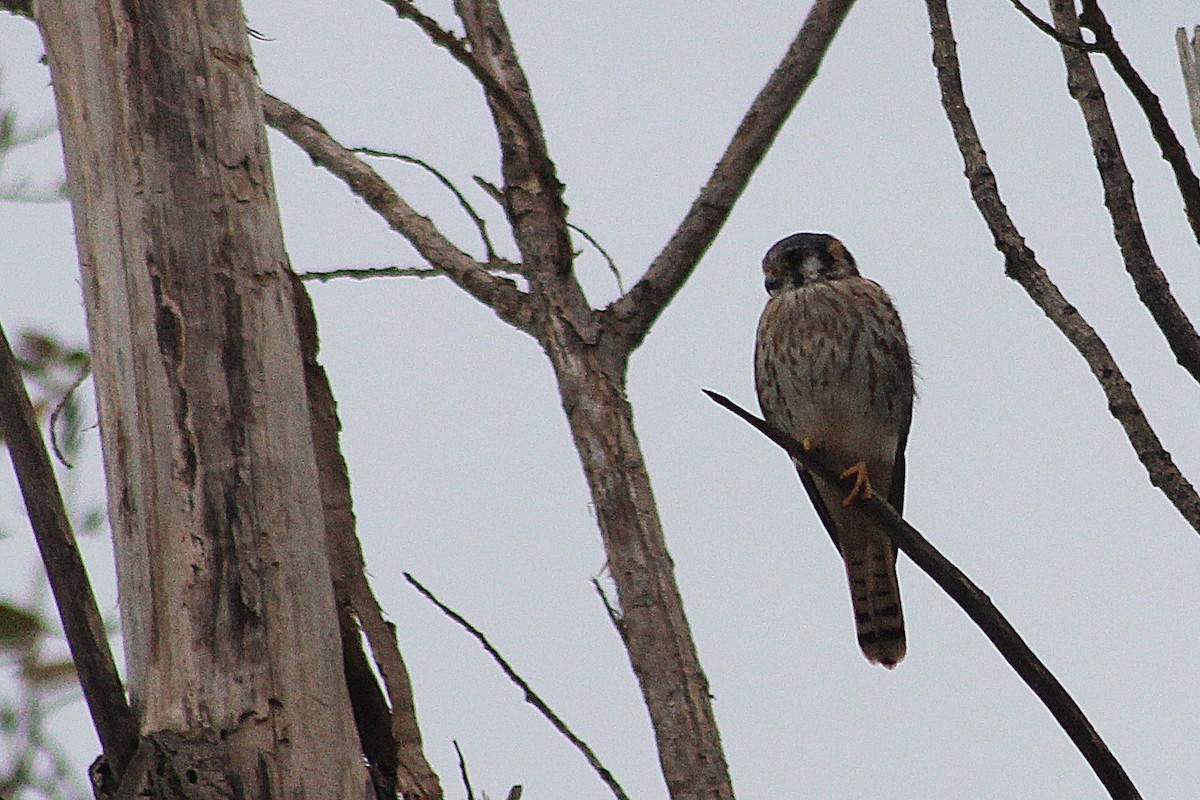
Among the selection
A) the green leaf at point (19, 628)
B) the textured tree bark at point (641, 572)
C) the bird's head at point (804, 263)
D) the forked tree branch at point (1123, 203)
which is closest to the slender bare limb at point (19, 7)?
the textured tree bark at point (641, 572)

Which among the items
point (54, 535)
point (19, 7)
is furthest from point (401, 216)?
point (54, 535)

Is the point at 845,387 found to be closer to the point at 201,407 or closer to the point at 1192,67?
the point at 1192,67

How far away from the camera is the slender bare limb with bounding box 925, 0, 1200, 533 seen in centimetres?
215

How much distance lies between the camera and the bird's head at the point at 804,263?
A: 15.1 feet

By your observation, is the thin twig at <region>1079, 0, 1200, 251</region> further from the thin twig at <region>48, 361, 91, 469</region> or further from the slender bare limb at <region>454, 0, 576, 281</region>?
the thin twig at <region>48, 361, 91, 469</region>

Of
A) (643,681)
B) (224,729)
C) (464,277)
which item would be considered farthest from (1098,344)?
(224,729)

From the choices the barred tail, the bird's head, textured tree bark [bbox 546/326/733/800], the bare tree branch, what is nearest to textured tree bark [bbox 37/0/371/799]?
the bare tree branch

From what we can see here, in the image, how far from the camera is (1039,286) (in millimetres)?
2328

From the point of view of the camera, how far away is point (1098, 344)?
7.36ft

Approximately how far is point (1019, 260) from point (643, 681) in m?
0.84

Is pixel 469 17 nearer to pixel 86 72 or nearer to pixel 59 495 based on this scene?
pixel 86 72

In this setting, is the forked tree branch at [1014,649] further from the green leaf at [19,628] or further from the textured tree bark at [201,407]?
the green leaf at [19,628]

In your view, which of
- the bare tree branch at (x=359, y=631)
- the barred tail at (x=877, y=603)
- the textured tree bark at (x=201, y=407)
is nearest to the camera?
the textured tree bark at (x=201, y=407)

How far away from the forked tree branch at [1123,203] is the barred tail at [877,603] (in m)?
2.45
